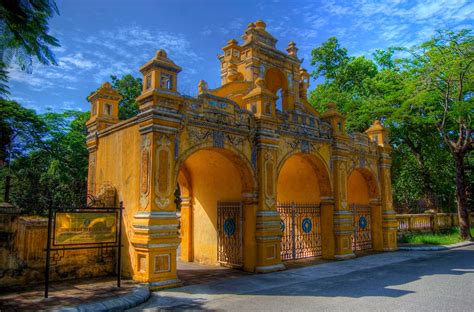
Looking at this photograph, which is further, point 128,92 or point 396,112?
point 128,92

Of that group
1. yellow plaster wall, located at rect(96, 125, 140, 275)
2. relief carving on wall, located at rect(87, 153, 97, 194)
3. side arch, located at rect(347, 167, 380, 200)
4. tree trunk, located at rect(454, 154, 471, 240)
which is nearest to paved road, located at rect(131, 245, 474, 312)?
yellow plaster wall, located at rect(96, 125, 140, 275)

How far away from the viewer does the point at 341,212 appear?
531 inches

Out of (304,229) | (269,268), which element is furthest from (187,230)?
(304,229)

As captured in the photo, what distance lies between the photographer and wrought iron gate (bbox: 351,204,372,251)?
50.8ft

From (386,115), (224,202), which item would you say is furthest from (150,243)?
(386,115)

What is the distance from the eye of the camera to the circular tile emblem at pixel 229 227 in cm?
1163

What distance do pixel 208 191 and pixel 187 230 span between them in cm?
161

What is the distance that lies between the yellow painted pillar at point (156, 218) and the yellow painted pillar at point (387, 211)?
34.2ft

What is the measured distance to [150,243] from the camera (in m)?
8.51

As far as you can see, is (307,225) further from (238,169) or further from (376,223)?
(376,223)

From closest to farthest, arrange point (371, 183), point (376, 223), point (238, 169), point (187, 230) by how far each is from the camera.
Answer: point (238, 169) < point (187, 230) < point (376, 223) < point (371, 183)

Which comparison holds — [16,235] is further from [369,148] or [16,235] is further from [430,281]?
[369,148]

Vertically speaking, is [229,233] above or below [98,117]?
below

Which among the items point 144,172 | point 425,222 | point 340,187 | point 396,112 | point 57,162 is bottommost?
point 425,222
